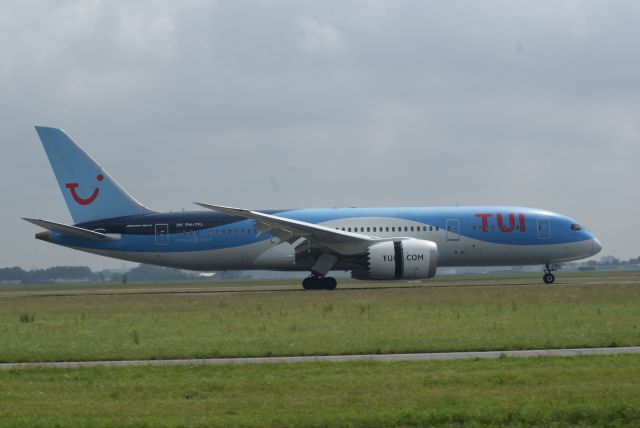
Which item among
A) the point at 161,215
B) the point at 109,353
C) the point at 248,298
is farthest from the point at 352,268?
the point at 109,353

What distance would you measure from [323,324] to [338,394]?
10.3m

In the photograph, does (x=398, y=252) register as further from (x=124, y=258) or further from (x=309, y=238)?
(x=124, y=258)

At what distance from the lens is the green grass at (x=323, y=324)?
18.1m

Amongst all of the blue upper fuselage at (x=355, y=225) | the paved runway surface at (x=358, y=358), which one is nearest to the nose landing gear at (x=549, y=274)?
the blue upper fuselage at (x=355, y=225)

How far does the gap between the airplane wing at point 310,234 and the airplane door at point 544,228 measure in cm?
739

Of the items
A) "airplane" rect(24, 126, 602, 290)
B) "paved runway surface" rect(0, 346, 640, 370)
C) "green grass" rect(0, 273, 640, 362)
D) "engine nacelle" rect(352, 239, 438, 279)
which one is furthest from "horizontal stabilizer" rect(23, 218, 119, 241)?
"paved runway surface" rect(0, 346, 640, 370)

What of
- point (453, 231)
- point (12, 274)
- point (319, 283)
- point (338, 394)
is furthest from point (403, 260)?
point (12, 274)

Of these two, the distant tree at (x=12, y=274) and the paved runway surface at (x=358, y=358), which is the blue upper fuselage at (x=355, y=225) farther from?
the distant tree at (x=12, y=274)

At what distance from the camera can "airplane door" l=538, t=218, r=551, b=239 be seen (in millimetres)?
41781

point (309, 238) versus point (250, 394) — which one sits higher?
point (309, 238)

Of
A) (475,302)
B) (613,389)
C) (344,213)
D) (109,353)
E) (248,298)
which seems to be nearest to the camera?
(613,389)

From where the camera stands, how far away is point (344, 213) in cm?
4231

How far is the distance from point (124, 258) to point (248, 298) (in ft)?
35.1

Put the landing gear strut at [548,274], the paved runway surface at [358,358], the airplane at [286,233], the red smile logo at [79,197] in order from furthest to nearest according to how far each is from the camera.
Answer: the landing gear strut at [548,274]
the red smile logo at [79,197]
the airplane at [286,233]
the paved runway surface at [358,358]
